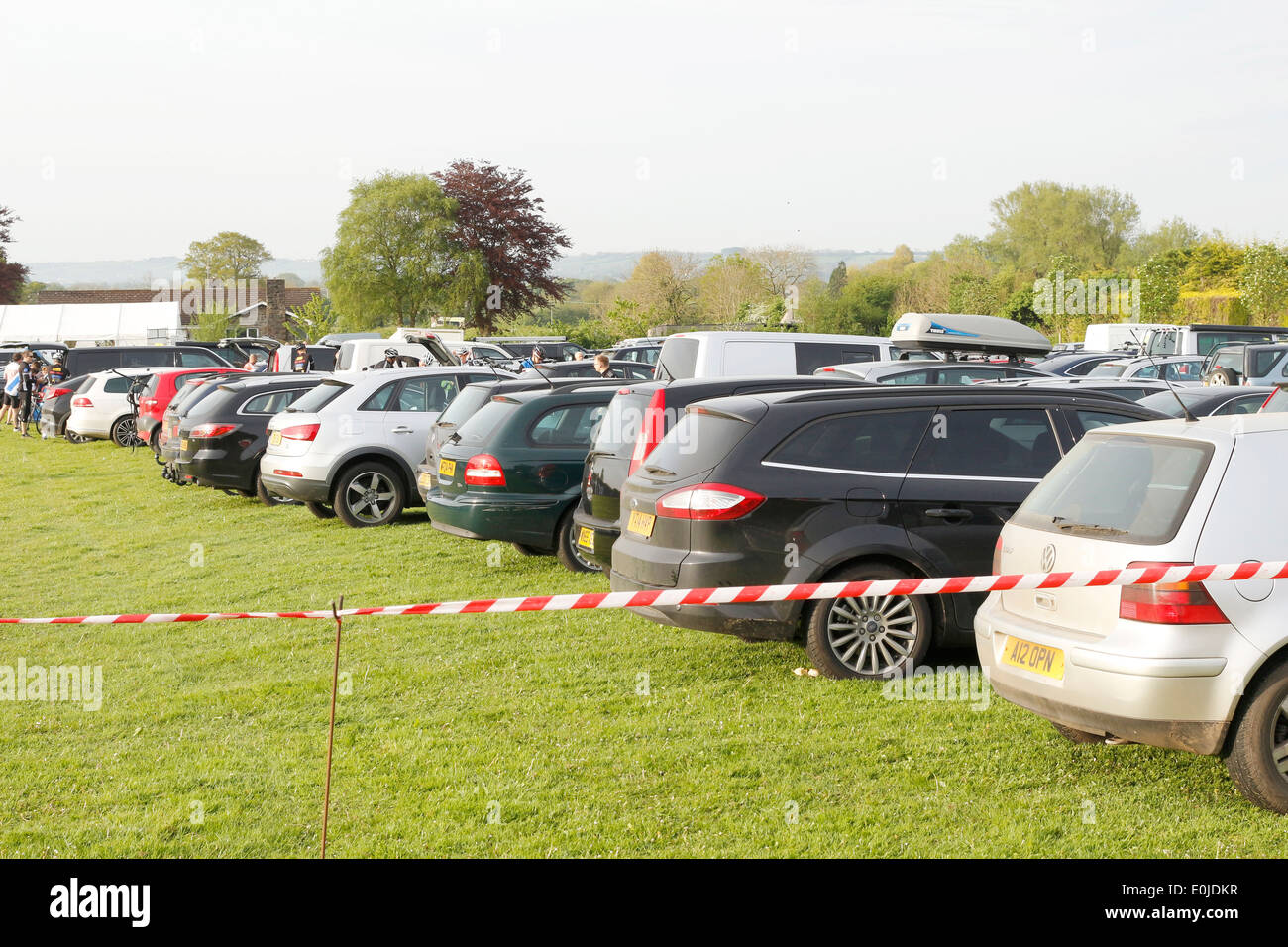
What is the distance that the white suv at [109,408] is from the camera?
27.9 metres

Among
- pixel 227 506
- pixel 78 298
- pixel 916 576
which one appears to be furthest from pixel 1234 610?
pixel 78 298

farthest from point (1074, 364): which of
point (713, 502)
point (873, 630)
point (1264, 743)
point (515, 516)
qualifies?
point (1264, 743)

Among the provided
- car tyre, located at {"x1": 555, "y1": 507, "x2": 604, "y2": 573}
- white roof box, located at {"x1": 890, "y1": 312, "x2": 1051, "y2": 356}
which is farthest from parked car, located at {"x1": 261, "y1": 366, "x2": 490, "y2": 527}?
white roof box, located at {"x1": 890, "y1": 312, "x2": 1051, "y2": 356}

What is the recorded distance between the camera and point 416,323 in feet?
193

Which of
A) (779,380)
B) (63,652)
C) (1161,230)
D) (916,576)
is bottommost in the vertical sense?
(63,652)

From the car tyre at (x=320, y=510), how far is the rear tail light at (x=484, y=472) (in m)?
4.21

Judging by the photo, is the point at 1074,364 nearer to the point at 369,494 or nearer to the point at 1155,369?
the point at 1155,369

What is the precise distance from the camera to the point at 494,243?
5903cm

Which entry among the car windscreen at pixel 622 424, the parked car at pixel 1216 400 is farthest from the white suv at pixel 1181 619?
the parked car at pixel 1216 400

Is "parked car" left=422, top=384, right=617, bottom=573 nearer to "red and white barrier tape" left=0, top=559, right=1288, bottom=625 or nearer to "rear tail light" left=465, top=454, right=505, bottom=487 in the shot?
"rear tail light" left=465, top=454, right=505, bottom=487

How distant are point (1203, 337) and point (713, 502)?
30932 mm

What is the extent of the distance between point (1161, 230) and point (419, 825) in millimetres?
87646

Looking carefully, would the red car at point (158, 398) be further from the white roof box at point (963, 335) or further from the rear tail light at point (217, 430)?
the white roof box at point (963, 335)
